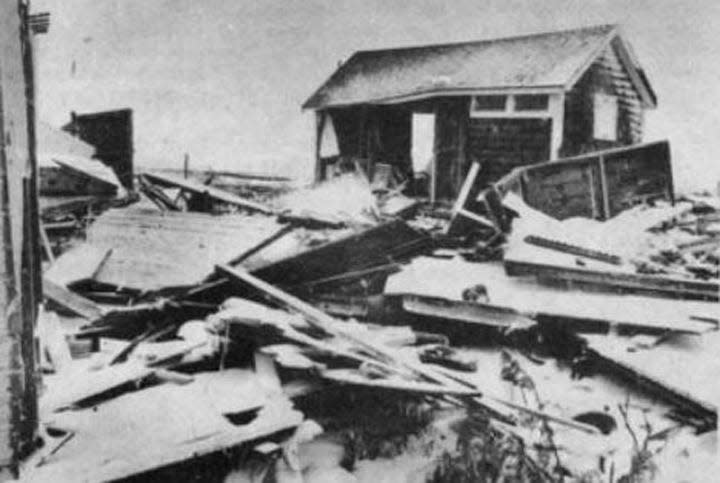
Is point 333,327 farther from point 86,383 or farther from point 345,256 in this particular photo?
point 86,383

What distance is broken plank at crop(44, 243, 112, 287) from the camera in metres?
8.25

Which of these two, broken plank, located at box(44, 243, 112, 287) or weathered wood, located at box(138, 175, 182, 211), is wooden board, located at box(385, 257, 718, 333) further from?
weathered wood, located at box(138, 175, 182, 211)

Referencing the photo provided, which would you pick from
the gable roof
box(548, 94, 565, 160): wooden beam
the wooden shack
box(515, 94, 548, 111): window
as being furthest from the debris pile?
the gable roof

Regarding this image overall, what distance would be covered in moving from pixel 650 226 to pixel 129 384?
7700mm

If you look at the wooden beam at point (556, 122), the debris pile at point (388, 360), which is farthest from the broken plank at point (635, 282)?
the wooden beam at point (556, 122)

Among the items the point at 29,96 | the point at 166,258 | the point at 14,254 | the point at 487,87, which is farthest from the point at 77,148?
the point at 14,254

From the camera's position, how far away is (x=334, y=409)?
14.1 ft

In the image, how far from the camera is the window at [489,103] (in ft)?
50.5

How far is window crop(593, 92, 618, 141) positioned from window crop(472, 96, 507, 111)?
87.4 inches

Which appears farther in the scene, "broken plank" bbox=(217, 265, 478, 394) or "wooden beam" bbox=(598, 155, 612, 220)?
"wooden beam" bbox=(598, 155, 612, 220)

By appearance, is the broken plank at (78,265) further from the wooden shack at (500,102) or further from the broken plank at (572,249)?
the wooden shack at (500,102)

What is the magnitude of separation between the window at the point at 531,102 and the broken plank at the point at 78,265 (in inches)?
397

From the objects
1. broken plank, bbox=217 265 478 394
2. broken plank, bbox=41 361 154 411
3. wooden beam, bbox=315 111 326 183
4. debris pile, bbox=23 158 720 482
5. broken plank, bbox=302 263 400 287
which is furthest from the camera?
wooden beam, bbox=315 111 326 183

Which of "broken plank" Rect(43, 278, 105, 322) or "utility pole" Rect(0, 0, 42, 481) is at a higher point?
"utility pole" Rect(0, 0, 42, 481)
